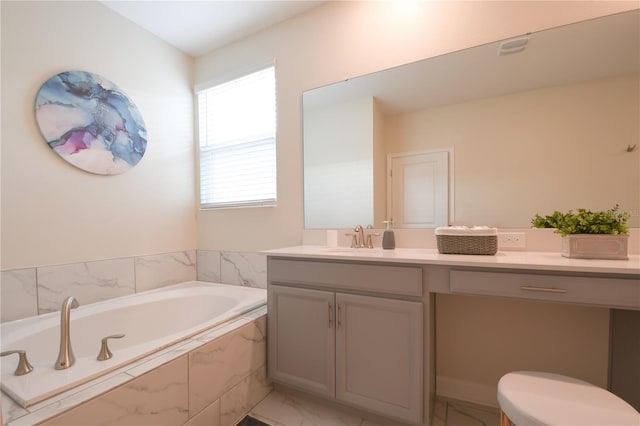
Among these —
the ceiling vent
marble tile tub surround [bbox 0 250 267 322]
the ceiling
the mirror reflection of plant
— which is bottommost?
marble tile tub surround [bbox 0 250 267 322]

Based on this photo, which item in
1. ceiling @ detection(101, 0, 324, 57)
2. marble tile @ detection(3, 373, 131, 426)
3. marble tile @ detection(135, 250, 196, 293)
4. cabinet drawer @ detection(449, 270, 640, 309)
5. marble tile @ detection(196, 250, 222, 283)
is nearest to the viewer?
marble tile @ detection(3, 373, 131, 426)

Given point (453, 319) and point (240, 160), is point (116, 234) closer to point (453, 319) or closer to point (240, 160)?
point (240, 160)

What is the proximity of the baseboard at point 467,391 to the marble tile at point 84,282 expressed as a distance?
2.22m

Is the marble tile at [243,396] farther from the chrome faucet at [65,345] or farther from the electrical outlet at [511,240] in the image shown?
the electrical outlet at [511,240]

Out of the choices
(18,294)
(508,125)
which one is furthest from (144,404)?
(508,125)

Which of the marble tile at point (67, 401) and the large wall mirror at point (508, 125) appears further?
the large wall mirror at point (508, 125)

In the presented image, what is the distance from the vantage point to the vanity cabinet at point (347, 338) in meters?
1.35

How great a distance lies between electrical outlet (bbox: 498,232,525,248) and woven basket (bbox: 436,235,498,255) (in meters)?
0.23

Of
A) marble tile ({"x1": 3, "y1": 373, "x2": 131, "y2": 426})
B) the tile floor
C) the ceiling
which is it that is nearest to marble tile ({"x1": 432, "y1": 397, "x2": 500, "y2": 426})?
the tile floor

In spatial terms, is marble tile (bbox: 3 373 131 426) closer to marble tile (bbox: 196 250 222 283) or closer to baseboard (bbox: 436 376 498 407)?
marble tile (bbox: 196 250 222 283)

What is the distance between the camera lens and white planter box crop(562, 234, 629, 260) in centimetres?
119

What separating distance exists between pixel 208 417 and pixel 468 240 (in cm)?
152

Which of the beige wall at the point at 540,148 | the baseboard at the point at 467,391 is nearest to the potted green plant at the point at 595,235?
the beige wall at the point at 540,148

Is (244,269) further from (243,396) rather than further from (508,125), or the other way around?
(508,125)
